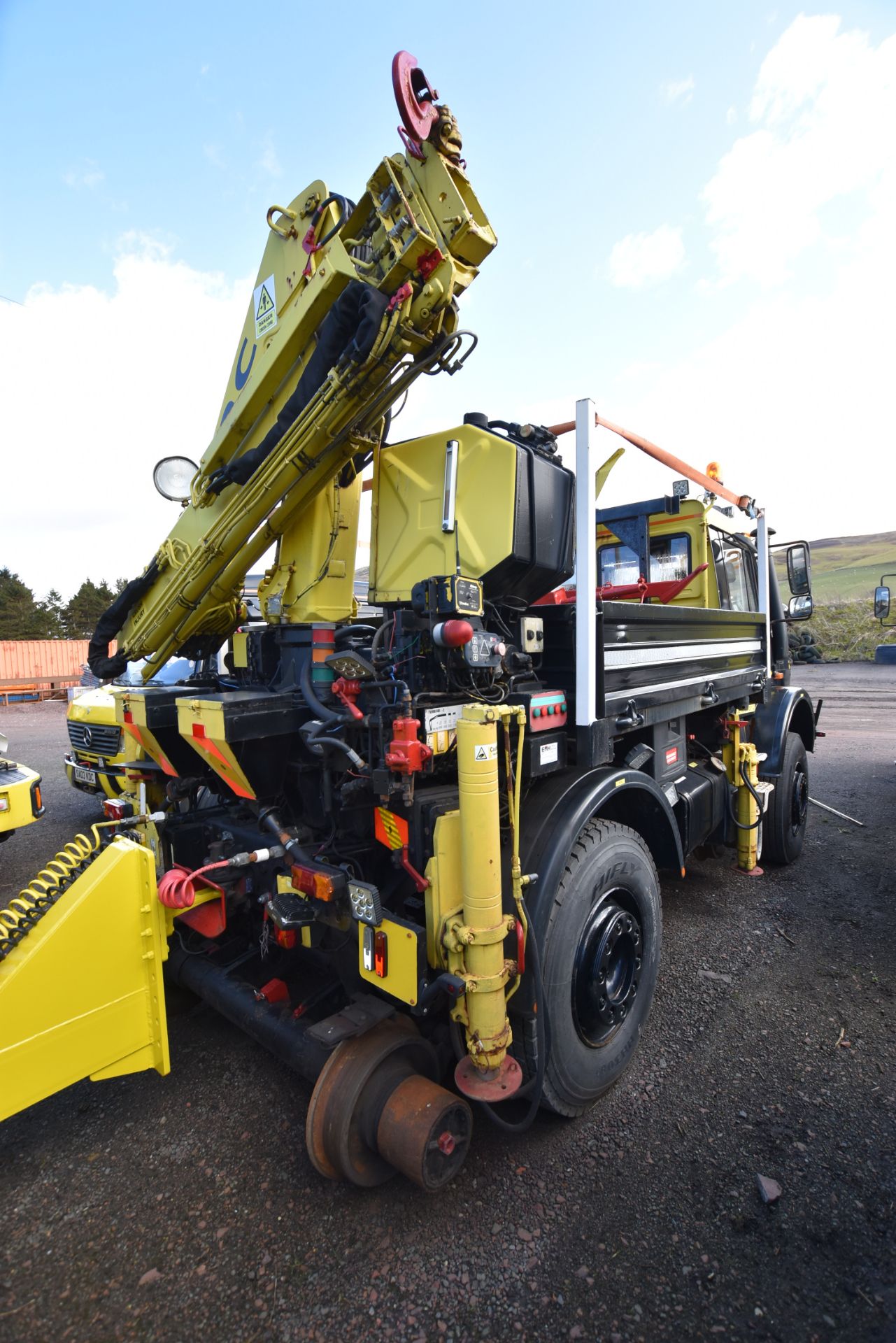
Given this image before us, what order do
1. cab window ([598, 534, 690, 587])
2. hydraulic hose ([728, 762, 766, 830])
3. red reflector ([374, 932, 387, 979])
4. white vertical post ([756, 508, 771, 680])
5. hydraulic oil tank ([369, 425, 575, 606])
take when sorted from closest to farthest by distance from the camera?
red reflector ([374, 932, 387, 979]) → hydraulic oil tank ([369, 425, 575, 606]) → hydraulic hose ([728, 762, 766, 830]) → cab window ([598, 534, 690, 587]) → white vertical post ([756, 508, 771, 680])

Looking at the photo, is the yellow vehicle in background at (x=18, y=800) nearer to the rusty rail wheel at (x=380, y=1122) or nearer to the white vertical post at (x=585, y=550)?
the rusty rail wheel at (x=380, y=1122)

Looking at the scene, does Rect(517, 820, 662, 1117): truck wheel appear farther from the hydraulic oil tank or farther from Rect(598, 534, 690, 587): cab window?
Rect(598, 534, 690, 587): cab window

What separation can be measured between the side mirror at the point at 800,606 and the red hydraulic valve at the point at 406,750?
461 cm

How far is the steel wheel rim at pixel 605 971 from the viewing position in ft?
8.04

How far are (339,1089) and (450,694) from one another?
1.35 m

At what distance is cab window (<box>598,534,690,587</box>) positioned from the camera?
460 cm

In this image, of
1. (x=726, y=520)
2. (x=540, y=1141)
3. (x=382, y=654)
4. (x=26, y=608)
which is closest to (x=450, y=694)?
(x=382, y=654)

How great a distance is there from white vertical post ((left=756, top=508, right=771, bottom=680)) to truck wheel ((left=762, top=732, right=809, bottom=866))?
0.73 meters

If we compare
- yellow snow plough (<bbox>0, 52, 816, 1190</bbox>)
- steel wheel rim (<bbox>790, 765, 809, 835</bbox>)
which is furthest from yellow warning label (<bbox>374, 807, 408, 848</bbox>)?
steel wheel rim (<bbox>790, 765, 809, 835</bbox>)

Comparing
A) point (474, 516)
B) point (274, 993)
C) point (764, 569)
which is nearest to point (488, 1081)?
point (274, 993)

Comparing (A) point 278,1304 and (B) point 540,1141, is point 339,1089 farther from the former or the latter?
(B) point 540,1141

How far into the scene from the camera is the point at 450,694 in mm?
2404

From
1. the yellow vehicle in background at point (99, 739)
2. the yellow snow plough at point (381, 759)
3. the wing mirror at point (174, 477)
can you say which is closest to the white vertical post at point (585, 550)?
the yellow snow plough at point (381, 759)

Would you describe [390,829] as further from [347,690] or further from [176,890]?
[176,890]
